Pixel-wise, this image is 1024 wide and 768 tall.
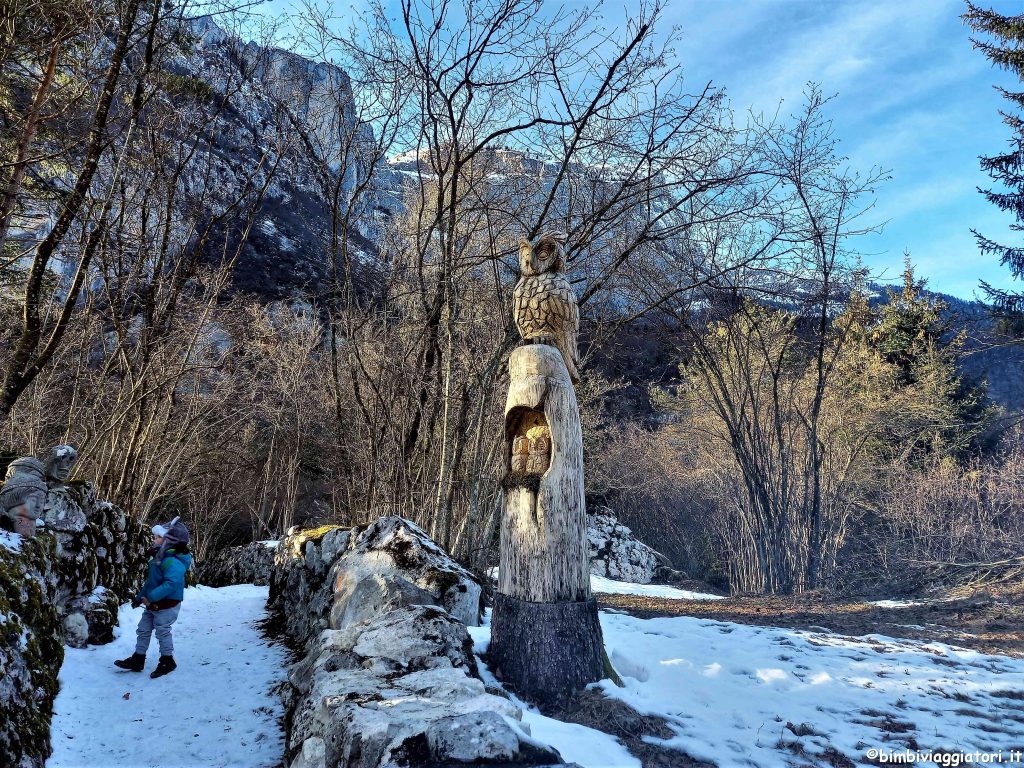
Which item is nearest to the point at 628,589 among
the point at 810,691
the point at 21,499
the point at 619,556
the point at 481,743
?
the point at 619,556

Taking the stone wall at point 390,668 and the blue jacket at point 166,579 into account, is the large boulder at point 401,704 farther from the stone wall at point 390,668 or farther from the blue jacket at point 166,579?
the blue jacket at point 166,579

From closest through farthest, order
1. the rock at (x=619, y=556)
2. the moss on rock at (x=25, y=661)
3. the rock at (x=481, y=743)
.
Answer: the rock at (x=481, y=743) → the moss on rock at (x=25, y=661) → the rock at (x=619, y=556)

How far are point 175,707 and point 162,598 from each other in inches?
40.8

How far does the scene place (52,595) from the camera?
173 inches

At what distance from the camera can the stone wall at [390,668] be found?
6.56 feet

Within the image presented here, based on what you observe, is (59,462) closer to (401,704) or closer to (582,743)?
(401,704)

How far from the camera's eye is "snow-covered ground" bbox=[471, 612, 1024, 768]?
3.11m

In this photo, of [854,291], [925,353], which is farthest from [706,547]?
[854,291]

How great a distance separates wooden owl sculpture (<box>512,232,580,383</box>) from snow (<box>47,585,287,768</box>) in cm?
333

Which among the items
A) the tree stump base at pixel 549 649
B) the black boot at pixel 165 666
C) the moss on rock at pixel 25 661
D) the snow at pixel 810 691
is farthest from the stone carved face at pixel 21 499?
the snow at pixel 810 691

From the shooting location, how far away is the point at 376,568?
15.1 ft

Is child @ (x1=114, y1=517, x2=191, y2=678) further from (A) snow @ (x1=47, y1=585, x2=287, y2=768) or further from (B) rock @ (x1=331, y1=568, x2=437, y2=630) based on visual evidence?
(B) rock @ (x1=331, y1=568, x2=437, y2=630)

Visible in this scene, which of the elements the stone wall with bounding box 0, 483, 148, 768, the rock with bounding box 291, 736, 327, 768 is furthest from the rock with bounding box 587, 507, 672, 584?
the rock with bounding box 291, 736, 327, 768

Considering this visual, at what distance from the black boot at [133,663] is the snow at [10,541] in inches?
52.5
